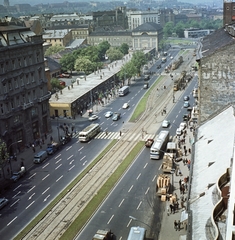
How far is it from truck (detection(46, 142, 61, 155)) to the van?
1.64 metres

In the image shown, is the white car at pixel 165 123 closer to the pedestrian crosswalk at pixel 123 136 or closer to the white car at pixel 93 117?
the pedestrian crosswalk at pixel 123 136

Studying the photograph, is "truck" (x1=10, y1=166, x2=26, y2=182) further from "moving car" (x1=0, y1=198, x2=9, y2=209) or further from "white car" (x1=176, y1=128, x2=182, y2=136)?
"white car" (x1=176, y1=128, x2=182, y2=136)

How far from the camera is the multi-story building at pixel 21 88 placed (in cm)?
6769

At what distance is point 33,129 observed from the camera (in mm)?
77438

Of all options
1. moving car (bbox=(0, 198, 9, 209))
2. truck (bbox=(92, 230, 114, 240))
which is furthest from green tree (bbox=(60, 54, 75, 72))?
truck (bbox=(92, 230, 114, 240))

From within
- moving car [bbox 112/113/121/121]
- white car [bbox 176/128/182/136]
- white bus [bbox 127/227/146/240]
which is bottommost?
moving car [bbox 112/113/121/121]

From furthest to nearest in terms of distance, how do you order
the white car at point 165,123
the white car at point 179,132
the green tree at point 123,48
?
the green tree at point 123,48 < the white car at point 165,123 < the white car at point 179,132

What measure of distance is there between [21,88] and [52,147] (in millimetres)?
12834

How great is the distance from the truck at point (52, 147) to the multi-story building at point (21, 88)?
6215mm

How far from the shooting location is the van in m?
65.3

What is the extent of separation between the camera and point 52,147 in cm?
7044

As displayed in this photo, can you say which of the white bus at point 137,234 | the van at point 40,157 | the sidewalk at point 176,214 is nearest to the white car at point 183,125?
the sidewalk at point 176,214

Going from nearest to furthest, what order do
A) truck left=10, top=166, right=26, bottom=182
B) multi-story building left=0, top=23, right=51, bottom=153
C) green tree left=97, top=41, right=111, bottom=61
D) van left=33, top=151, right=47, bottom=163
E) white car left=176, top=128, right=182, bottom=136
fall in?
truck left=10, top=166, right=26, bottom=182 < van left=33, top=151, right=47, bottom=163 < multi-story building left=0, top=23, right=51, bottom=153 < white car left=176, top=128, right=182, bottom=136 < green tree left=97, top=41, right=111, bottom=61

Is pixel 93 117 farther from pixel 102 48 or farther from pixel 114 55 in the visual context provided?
pixel 102 48
